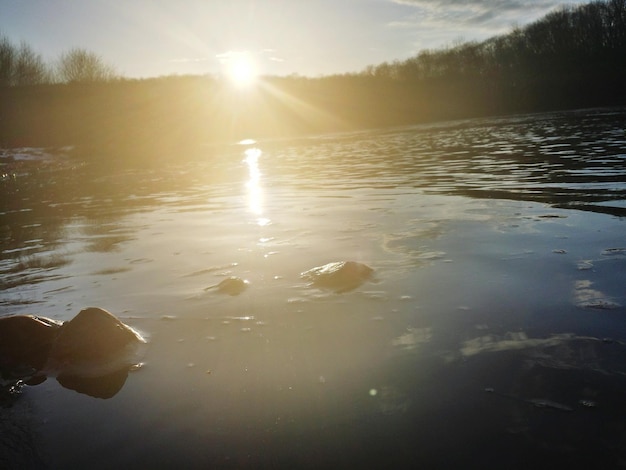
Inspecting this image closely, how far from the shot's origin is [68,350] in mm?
3787

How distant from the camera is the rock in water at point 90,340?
376 centimetres

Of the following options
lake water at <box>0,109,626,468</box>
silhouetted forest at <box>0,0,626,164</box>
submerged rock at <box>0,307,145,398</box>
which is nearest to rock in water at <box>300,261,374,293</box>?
lake water at <box>0,109,626,468</box>

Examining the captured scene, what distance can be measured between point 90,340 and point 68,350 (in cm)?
18

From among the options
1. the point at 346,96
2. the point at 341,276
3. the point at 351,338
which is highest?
the point at 346,96

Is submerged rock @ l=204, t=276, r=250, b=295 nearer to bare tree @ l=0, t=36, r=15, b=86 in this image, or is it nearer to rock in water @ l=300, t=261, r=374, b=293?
rock in water @ l=300, t=261, r=374, b=293

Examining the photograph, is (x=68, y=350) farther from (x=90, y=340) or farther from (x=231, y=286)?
(x=231, y=286)

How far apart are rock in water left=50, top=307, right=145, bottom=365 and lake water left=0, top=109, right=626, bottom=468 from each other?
277 mm

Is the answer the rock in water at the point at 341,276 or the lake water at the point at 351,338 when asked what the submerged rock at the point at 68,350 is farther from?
the rock in water at the point at 341,276

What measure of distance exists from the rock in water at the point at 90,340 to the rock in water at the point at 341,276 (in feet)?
6.84

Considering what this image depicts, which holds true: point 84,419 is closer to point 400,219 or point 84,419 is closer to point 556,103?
point 400,219

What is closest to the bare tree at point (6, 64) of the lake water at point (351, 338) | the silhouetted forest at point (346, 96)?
the silhouetted forest at point (346, 96)

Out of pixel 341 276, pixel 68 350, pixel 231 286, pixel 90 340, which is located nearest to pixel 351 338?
pixel 341 276

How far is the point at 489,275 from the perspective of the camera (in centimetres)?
520

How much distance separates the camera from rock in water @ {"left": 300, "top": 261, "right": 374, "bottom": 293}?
206 inches
